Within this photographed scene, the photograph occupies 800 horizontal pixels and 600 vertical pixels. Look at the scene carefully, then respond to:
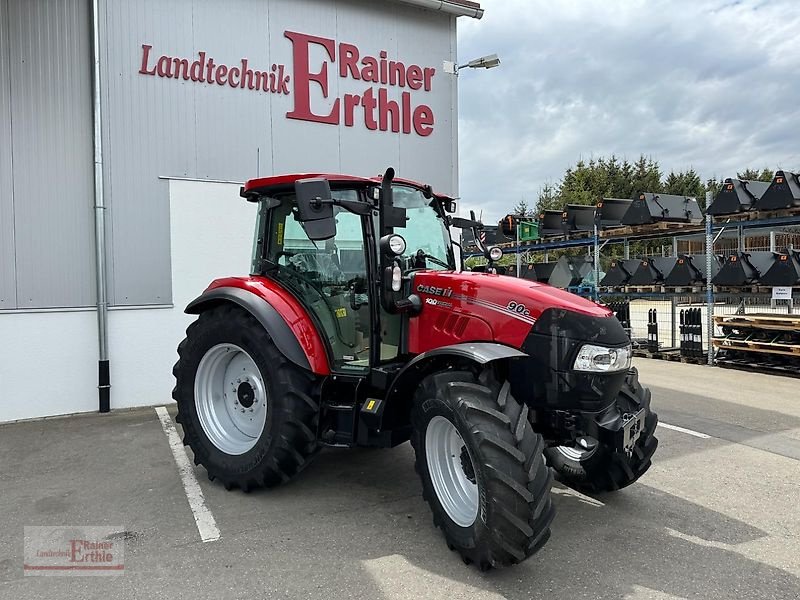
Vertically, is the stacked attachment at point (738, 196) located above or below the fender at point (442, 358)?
above

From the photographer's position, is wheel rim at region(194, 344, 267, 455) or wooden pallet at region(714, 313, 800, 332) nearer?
wheel rim at region(194, 344, 267, 455)

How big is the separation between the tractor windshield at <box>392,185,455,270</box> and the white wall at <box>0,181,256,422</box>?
378 cm

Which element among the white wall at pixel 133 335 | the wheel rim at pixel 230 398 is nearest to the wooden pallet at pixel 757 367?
the white wall at pixel 133 335

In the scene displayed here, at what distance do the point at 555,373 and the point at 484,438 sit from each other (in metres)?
0.59

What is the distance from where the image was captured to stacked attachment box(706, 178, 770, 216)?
30.3 ft

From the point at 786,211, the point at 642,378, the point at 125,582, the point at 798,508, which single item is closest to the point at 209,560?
the point at 125,582

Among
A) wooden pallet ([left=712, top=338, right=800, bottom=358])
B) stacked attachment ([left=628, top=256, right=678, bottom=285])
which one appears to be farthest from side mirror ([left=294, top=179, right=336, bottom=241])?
stacked attachment ([left=628, top=256, right=678, bottom=285])

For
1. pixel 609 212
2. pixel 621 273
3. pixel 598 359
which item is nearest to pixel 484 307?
pixel 598 359

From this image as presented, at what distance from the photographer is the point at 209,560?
10.4ft

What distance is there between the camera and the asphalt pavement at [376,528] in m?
2.91

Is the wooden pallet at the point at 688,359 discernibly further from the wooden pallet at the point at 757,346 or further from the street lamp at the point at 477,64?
the street lamp at the point at 477,64

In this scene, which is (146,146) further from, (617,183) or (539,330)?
(617,183)

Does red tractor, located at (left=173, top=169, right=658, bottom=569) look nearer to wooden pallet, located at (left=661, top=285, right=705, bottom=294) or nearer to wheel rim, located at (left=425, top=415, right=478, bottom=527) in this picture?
wheel rim, located at (left=425, top=415, right=478, bottom=527)

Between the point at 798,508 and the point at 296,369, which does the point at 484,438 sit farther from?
the point at 798,508
